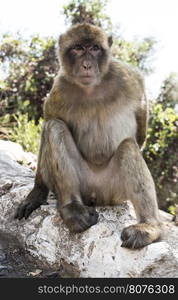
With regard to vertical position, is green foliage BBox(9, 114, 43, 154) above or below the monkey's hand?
below

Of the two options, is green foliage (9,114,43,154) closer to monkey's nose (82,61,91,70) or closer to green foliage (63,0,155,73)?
green foliage (63,0,155,73)

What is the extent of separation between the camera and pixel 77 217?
397 cm

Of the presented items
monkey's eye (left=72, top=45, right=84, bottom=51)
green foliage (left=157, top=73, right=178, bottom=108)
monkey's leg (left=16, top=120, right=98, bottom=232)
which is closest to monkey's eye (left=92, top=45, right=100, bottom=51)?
monkey's eye (left=72, top=45, right=84, bottom=51)

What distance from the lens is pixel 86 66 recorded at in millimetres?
4102

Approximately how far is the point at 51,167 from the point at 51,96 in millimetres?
792

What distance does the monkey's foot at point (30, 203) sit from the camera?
15.0 feet

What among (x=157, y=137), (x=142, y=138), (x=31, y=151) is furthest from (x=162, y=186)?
(x=142, y=138)

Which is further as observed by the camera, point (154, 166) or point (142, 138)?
point (154, 166)

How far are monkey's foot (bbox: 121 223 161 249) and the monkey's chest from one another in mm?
861

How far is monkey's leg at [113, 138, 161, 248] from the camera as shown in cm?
371

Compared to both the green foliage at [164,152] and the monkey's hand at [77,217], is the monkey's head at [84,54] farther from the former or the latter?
the green foliage at [164,152]

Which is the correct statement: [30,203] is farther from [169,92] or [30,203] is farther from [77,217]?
[169,92]

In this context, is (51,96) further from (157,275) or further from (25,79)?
(25,79)

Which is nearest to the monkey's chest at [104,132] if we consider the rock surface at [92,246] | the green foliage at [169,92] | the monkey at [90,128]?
the monkey at [90,128]
